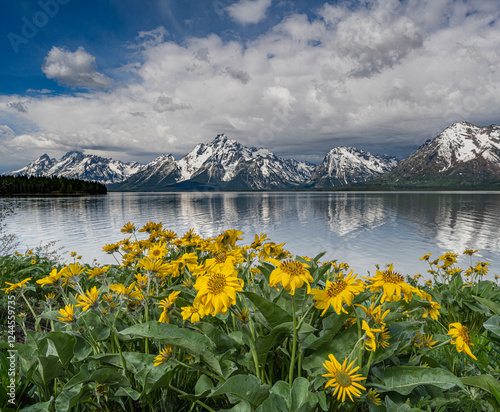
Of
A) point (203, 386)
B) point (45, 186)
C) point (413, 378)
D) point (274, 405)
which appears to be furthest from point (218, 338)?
point (45, 186)

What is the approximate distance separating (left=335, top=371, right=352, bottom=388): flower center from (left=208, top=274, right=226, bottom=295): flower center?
2.94 feet

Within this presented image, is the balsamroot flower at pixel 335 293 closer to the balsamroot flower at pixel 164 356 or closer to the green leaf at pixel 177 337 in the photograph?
the green leaf at pixel 177 337

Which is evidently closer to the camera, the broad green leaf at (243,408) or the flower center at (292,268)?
the flower center at (292,268)

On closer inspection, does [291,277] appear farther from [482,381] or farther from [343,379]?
[482,381]

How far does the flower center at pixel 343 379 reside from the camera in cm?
166

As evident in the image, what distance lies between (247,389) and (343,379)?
2.24 ft

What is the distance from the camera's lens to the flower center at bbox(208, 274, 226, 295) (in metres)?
1.89

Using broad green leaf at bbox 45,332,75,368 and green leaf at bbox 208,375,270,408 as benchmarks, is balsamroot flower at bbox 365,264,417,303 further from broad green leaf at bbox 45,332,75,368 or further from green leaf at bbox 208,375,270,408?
broad green leaf at bbox 45,332,75,368

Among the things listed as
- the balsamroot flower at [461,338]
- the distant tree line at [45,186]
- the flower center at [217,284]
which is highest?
the distant tree line at [45,186]

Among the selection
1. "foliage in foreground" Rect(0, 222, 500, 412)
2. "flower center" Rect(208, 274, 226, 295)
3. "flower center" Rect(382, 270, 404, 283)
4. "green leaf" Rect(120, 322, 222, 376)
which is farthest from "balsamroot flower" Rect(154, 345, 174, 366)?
"flower center" Rect(382, 270, 404, 283)

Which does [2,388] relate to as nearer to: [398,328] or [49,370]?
[49,370]

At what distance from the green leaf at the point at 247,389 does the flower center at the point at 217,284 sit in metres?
0.58

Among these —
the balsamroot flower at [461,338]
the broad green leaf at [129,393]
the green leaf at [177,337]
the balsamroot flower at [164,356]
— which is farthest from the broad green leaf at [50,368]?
the balsamroot flower at [461,338]

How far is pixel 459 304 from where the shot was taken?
542 centimetres
